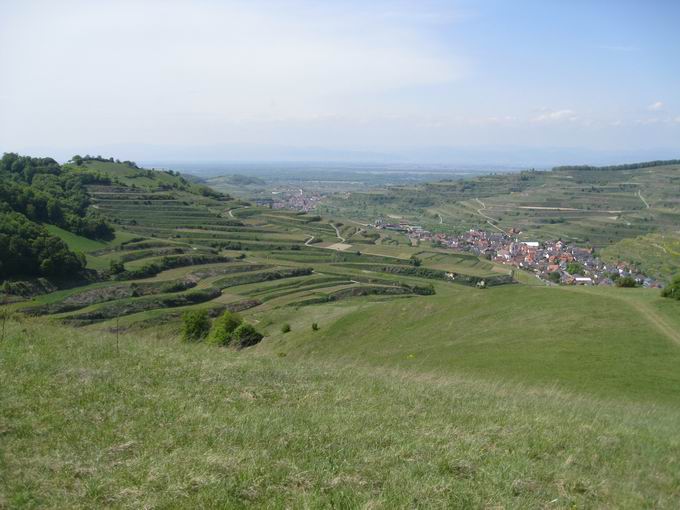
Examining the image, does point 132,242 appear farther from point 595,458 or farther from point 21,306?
point 595,458

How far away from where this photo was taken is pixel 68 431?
6.33 metres

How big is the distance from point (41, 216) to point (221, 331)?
4907 centimetres

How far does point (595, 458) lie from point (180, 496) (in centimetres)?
558

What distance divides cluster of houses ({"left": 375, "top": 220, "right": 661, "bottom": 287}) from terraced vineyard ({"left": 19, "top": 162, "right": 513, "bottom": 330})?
1110cm

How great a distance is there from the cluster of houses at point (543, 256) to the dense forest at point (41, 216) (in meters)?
65.1

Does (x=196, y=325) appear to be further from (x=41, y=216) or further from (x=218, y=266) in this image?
(x=41, y=216)

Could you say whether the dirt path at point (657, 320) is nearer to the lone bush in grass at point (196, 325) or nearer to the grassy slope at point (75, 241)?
the lone bush in grass at point (196, 325)

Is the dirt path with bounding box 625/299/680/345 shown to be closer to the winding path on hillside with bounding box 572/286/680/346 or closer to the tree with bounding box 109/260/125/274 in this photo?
the winding path on hillside with bounding box 572/286/680/346

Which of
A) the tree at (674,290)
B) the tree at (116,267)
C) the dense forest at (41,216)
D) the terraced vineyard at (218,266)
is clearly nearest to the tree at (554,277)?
the terraced vineyard at (218,266)

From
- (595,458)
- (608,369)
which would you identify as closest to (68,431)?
(595,458)

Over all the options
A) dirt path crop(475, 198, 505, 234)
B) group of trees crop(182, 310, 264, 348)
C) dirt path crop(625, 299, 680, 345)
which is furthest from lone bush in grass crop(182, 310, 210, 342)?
dirt path crop(475, 198, 505, 234)

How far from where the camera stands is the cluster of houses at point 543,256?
7531 cm

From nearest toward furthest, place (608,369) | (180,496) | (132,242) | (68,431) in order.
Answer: (180,496) → (68,431) → (608,369) → (132,242)

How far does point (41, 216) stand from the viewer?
6544cm
